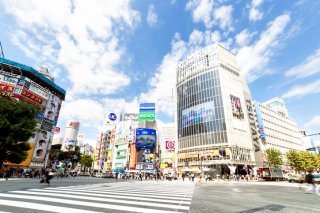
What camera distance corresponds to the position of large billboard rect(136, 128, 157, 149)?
6975 cm

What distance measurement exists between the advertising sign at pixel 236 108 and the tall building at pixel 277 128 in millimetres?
13321

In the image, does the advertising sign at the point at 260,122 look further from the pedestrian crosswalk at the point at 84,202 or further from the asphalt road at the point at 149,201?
the pedestrian crosswalk at the point at 84,202

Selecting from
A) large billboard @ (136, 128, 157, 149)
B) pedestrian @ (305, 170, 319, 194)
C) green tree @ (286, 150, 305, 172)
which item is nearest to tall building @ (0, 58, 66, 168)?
large billboard @ (136, 128, 157, 149)

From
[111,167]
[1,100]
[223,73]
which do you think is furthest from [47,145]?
[223,73]

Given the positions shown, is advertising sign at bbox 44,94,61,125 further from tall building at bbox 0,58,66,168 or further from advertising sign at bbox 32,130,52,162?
advertising sign at bbox 32,130,52,162

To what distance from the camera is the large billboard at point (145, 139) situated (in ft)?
229

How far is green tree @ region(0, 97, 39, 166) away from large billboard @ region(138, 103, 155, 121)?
5595 centimetres

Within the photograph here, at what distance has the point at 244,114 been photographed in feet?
212

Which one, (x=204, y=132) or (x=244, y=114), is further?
(x=244, y=114)

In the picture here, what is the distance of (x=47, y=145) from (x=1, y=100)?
29.4 meters

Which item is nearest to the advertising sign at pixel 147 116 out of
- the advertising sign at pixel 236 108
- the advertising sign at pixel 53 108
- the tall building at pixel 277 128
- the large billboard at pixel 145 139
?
the large billboard at pixel 145 139

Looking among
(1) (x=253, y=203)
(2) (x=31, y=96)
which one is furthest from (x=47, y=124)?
(1) (x=253, y=203)

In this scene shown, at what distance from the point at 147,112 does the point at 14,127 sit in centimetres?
6000

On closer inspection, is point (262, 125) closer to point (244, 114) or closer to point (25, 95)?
point (244, 114)
